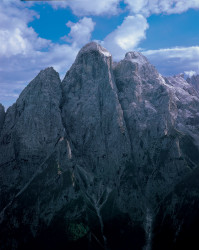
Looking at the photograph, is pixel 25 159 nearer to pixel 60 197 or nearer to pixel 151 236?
pixel 60 197

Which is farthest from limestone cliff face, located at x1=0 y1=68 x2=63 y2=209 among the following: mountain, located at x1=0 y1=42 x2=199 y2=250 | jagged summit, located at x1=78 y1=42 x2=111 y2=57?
jagged summit, located at x1=78 y1=42 x2=111 y2=57

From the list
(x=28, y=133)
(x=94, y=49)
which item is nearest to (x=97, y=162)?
(x=28, y=133)

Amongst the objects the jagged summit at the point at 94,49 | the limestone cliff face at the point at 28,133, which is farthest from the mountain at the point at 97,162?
the jagged summit at the point at 94,49

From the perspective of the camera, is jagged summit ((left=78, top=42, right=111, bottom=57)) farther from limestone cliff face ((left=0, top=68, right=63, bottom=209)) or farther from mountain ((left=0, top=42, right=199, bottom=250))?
limestone cliff face ((left=0, top=68, right=63, bottom=209))

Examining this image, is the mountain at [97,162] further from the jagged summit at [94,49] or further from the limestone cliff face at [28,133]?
the jagged summit at [94,49]

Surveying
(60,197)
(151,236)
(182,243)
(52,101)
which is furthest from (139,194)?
(52,101)

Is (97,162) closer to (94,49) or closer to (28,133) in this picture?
(28,133)
